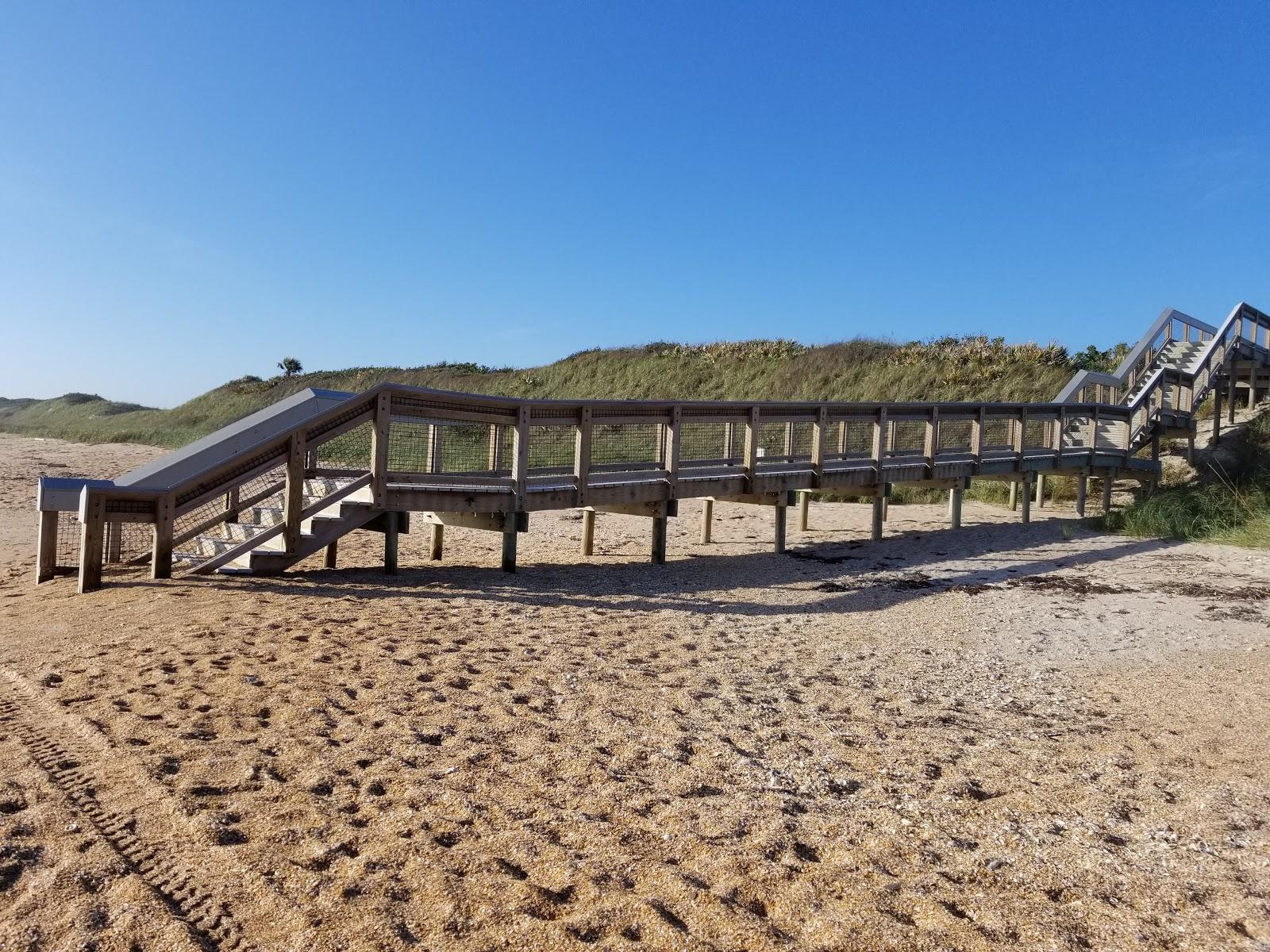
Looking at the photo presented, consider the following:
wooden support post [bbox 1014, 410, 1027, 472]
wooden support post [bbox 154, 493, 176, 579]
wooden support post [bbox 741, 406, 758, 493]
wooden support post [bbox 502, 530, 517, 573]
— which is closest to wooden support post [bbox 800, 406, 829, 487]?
wooden support post [bbox 741, 406, 758, 493]

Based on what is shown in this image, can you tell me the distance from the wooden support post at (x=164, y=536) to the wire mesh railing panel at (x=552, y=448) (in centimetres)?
362

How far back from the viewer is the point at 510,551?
8.95m

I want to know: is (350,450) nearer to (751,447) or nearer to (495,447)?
(495,447)

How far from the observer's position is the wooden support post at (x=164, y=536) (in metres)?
7.01

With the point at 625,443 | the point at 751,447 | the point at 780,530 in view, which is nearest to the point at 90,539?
the point at 625,443

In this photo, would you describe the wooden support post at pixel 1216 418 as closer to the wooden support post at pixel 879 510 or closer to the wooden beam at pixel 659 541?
the wooden support post at pixel 879 510

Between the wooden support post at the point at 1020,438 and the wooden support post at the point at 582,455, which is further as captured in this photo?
the wooden support post at the point at 1020,438

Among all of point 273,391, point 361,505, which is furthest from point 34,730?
point 273,391

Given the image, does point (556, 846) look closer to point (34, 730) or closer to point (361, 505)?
point (34, 730)

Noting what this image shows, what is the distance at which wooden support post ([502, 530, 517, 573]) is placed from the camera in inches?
350

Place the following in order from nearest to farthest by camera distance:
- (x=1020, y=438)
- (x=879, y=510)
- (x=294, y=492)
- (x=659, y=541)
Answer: (x=294, y=492)
(x=659, y=541)
(x=879, y=510)
(x=1020, y=438)

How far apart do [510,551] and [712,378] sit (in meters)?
22.0

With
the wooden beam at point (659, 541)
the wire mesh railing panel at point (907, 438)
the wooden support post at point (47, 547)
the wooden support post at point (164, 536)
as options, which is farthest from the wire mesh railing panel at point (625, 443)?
the wooden support post at point (47, 547)

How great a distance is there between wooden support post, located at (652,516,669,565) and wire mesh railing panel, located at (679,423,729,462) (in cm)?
120
